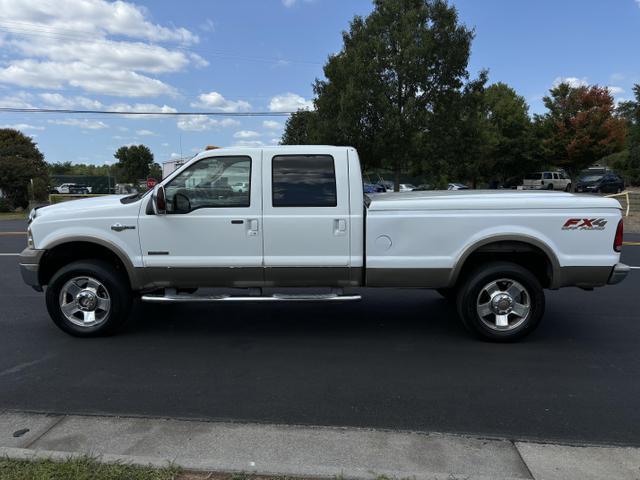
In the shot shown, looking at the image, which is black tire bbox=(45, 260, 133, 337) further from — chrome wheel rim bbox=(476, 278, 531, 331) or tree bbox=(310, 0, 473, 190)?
→ tree bbox=(310, 0, 473, 190)

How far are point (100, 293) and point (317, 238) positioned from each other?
2382 mm

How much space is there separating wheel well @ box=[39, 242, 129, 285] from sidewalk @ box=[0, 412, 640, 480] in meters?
2.16

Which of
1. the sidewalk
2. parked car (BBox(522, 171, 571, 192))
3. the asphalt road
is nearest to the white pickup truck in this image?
the asphalt road

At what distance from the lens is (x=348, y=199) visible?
5113mm

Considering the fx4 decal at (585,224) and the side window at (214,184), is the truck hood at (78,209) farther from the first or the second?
the fx4 decal at (585,224)

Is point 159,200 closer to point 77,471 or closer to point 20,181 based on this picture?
point 77,471

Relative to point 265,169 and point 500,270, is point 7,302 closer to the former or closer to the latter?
point 265,169

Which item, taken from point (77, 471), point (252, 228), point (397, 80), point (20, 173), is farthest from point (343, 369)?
point (20, 173)

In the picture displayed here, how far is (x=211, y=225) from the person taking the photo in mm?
5129

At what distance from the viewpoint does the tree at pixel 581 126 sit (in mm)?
32531

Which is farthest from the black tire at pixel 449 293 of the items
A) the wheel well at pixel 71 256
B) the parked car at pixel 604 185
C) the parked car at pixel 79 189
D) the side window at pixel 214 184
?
the parked car at pixel 79 189

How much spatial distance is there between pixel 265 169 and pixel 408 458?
3.14 meters

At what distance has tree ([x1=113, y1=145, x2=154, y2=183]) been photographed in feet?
260

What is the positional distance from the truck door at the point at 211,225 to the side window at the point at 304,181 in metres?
0.20
